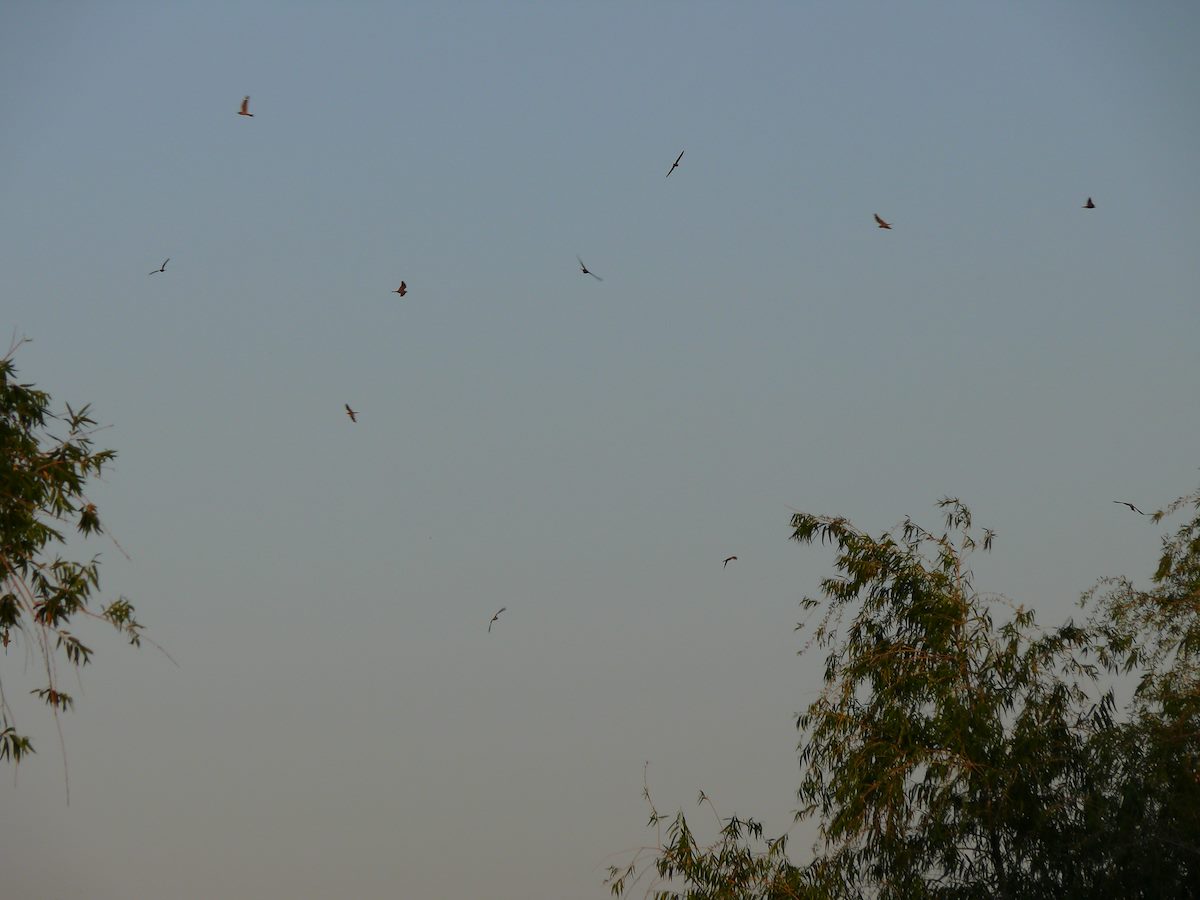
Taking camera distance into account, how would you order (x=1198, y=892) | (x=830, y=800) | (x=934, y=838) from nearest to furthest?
1. (x=1198, y=892)
2. (x=934, y=838)
3. (x=830, y=800)

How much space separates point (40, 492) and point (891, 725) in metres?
7.76

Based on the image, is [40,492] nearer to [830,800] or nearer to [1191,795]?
[830,800]

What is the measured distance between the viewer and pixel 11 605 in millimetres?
12055

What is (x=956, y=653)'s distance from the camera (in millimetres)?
14852

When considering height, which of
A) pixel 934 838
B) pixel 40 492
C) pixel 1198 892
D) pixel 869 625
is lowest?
pixel 1198 892

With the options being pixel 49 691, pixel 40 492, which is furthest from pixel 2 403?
pixel 49 691

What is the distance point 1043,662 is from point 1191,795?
78.8 inches

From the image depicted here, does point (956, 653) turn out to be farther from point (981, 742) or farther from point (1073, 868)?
point (1073, 868)

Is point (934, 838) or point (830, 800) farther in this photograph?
point (830, 800)

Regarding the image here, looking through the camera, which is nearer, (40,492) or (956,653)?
(40,492)

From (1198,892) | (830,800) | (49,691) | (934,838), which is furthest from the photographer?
(830,800)

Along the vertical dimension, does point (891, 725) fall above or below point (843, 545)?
below

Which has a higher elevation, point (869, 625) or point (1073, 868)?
point (869, 625)

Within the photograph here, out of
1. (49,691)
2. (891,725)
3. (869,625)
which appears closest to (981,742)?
(891,725)
